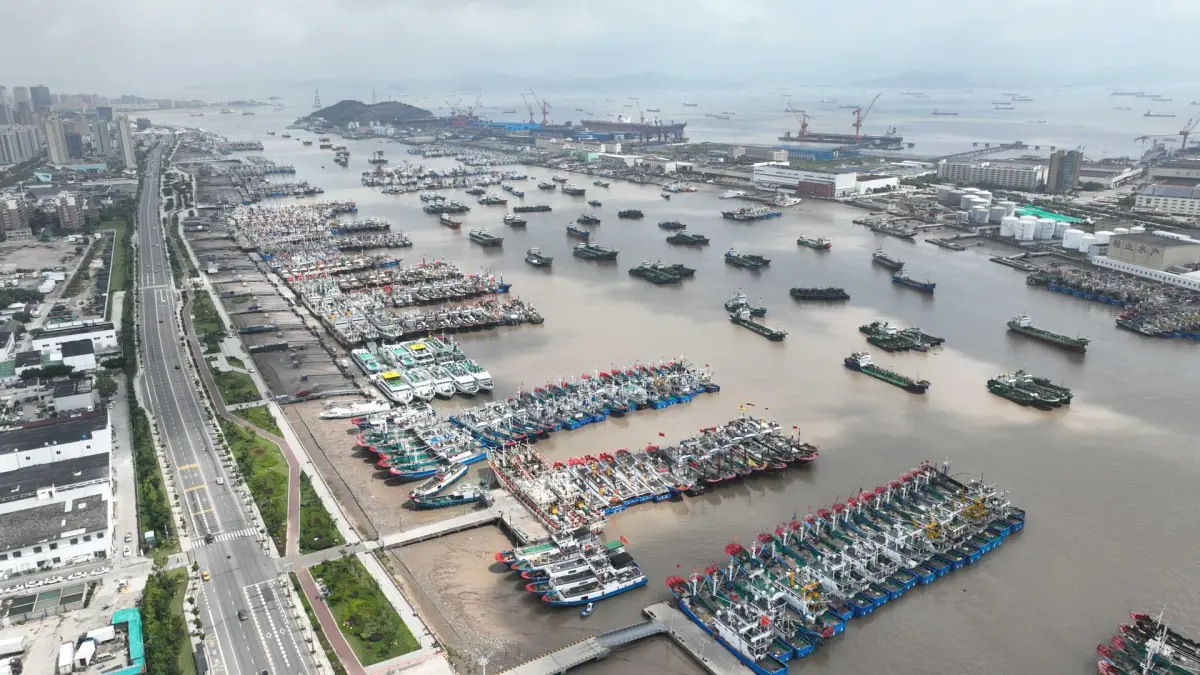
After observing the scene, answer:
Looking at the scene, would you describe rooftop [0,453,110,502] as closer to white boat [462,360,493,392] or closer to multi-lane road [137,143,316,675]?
multi-lane road [137,143,316,675]

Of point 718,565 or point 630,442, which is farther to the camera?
point 630,442

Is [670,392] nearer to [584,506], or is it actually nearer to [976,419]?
[584,506]

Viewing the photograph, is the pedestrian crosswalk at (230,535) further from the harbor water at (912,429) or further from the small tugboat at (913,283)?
the small tugboat at (913,283)

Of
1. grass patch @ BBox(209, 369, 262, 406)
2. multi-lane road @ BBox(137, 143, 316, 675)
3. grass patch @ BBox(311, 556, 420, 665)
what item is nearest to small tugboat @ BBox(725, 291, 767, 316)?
grass patch @ BBox(209, 369, 262, 406)

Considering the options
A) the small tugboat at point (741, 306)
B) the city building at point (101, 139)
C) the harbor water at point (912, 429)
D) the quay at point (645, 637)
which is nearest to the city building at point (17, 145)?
the city building at point (101, 139)

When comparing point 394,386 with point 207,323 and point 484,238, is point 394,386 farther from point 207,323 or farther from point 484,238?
point 484,238

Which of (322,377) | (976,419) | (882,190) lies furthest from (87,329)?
(882,190)
